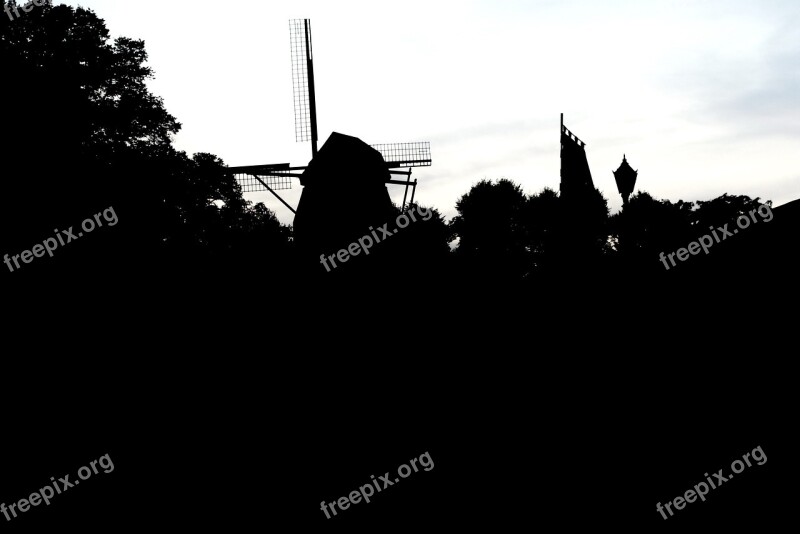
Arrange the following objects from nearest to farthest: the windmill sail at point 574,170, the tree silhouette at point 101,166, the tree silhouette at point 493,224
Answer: the tree silhouette at point 101,166, the windmill sail at point 574,170, the tree silhouette at point 493,224

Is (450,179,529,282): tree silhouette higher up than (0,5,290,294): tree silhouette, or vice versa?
(450,179,529,282): tree silhouette

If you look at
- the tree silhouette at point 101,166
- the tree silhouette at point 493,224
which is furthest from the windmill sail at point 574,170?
the tree silhouette at point 493,224

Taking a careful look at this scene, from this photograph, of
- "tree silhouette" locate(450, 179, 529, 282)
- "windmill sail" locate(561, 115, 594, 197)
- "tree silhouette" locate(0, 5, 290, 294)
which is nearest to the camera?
"tree silhouette" locate(0, 5, 290, 294)

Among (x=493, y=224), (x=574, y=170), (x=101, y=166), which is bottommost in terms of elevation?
(x=574, y=170)

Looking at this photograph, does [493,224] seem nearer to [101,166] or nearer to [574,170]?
[574,170]

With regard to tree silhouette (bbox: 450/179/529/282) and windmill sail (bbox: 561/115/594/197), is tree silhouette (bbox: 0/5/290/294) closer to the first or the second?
windmill sail (bbox: 561/115/594/197)

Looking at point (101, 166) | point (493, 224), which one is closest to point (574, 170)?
point (101, 166)

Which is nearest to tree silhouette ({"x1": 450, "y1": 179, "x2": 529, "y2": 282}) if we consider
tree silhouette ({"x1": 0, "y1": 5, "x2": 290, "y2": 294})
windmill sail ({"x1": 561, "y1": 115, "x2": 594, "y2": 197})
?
tree silhouette ({"x1": 0, "y1": 5, "x2": 290, "y2": 294})

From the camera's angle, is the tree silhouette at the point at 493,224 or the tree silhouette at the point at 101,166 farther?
the tree silhouette at the point at 493,224

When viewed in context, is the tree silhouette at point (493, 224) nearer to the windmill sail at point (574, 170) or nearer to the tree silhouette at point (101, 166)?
the tree silhouette at point (101, 166)

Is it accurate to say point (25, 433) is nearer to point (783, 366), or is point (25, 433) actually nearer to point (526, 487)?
point (526, 487)

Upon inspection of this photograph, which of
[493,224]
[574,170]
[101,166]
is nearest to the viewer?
[574,170]

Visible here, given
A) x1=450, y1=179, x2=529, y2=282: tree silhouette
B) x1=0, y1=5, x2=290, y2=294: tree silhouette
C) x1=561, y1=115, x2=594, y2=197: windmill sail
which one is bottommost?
x1=561, y1=115, x2=594, y2=197: windmill sail

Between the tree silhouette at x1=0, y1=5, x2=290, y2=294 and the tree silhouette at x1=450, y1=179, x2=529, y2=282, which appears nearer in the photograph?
the tree silhouette at x1=0, y1=5, x2=290, y2=294
